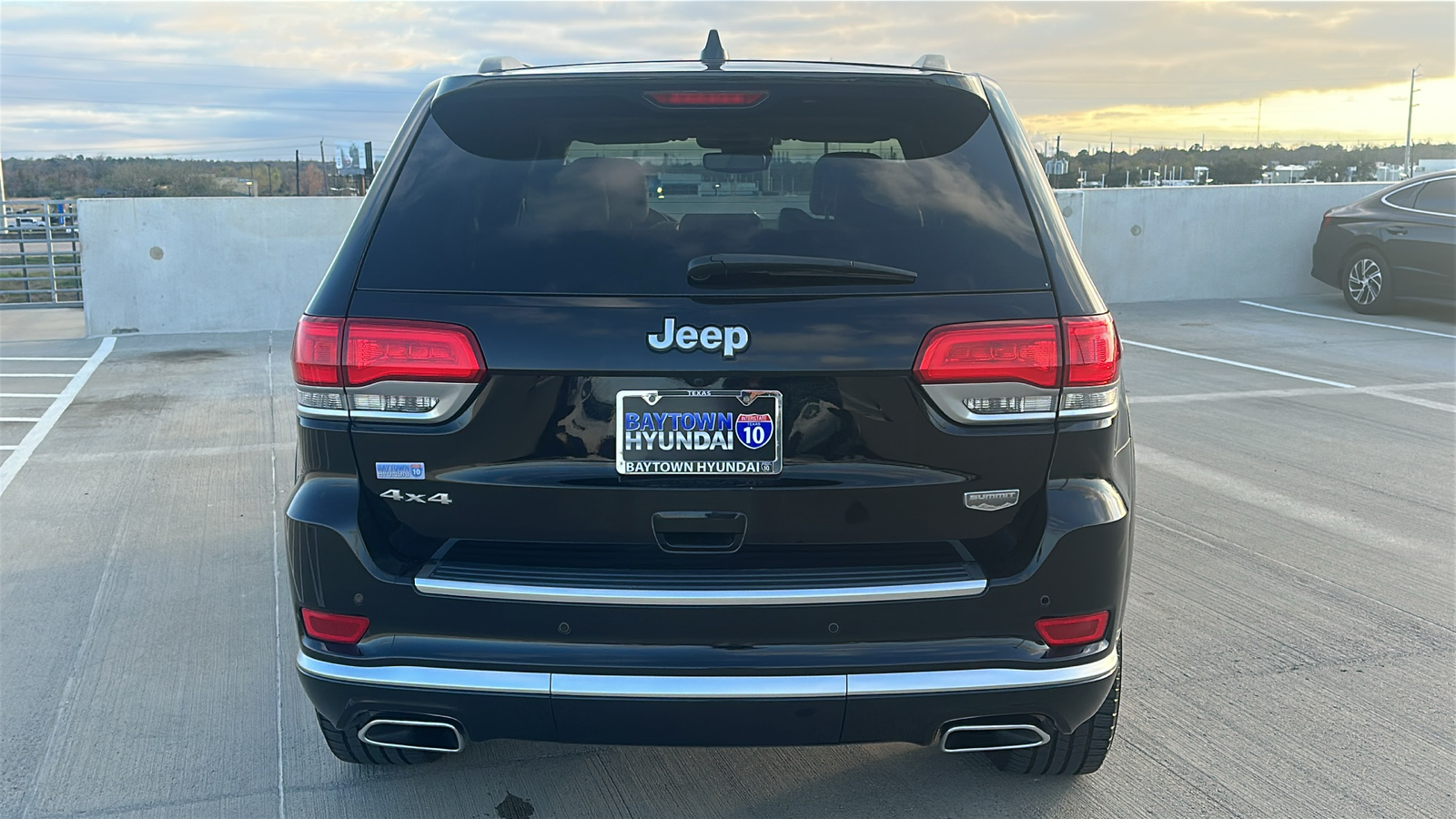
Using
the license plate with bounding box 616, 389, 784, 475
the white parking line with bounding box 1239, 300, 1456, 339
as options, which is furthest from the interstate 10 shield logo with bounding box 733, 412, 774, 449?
the white parking line with bounding box 1239, 300, 1456, 339

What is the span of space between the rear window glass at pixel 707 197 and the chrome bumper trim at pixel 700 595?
62 cm

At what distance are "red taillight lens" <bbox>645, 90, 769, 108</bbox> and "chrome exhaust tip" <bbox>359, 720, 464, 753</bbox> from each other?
4.87 feet

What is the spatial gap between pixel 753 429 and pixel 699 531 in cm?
24

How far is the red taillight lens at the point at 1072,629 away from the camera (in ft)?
8.02

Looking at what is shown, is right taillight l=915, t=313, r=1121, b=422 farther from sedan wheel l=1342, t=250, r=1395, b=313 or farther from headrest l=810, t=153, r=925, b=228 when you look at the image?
sedan wheel l=1342, t=250, r=1395, b=313

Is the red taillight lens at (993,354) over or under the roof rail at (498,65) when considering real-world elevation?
under

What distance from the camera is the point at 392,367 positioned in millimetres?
2393

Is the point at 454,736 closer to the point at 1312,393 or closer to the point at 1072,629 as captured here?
the point at 1072,629

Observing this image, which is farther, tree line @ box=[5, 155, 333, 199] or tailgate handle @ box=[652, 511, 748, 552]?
tree line @ box=[5, 155, 333, 199]

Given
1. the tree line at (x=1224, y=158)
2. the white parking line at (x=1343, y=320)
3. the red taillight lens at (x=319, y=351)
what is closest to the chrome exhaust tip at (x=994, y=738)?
the red taillight lens at (x=319, y=351)

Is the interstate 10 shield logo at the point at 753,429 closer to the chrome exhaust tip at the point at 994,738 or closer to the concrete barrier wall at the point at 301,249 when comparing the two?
the chrome exhaust tip at the point at 994,738

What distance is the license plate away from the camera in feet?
7.73

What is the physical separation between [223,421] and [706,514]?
645 centimetres

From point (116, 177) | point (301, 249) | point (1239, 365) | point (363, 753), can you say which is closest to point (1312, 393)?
point (1239, 365)
